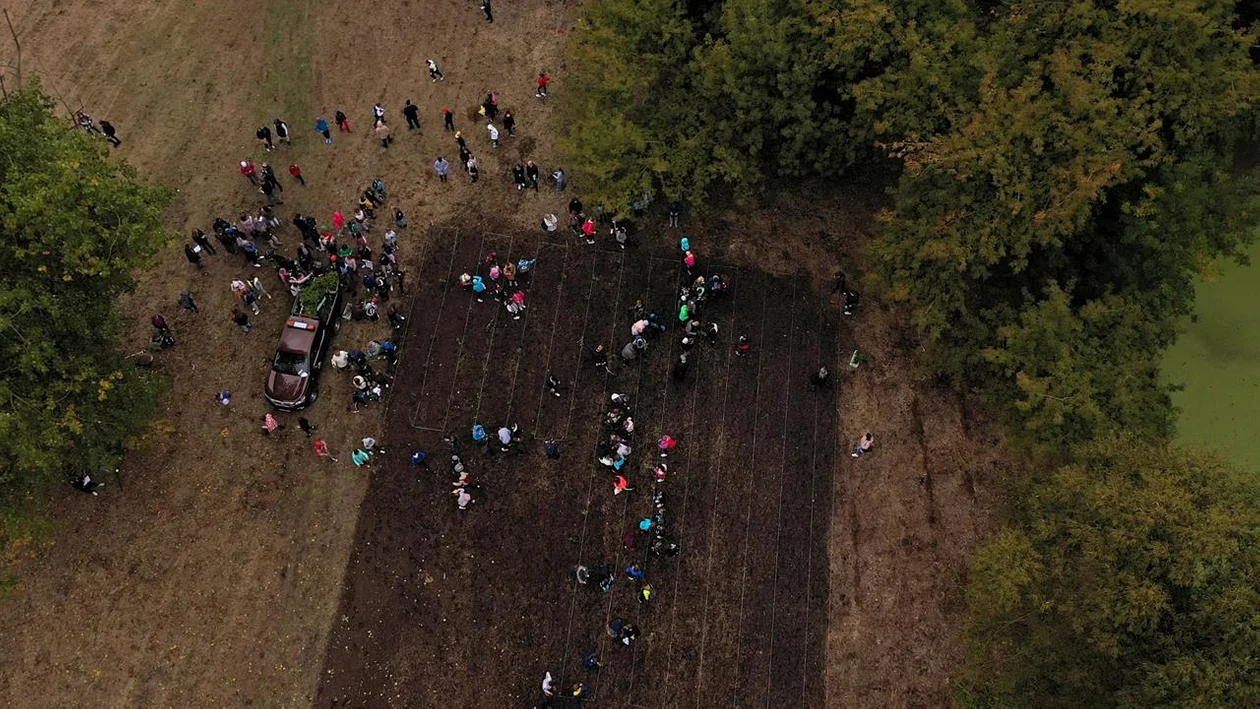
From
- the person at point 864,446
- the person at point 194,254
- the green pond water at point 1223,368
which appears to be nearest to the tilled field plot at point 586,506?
the person at point 864,446

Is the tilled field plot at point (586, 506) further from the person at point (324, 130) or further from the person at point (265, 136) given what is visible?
the person at point (265, 136)

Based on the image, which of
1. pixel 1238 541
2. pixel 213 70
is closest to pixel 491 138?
pixel 213 70

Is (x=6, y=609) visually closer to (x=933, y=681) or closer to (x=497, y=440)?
(x=497, y=440)

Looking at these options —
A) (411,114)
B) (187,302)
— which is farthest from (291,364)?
(411,114)

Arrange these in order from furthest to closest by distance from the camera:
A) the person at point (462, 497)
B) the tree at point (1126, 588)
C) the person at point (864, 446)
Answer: the person at point (864, 446) < the person at point (462, 497) < the tree at point (1126, 588)

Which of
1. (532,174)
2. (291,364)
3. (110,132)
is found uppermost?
(532,174)

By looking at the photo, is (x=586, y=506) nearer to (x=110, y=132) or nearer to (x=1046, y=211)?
(x=1046, y=211)

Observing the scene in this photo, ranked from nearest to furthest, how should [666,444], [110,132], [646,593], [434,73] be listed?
[646,593] → [666,444] → [110,132] → [434,73]

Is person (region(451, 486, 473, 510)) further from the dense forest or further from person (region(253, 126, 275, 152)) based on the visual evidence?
person (region(253, 126, 275, 152))
